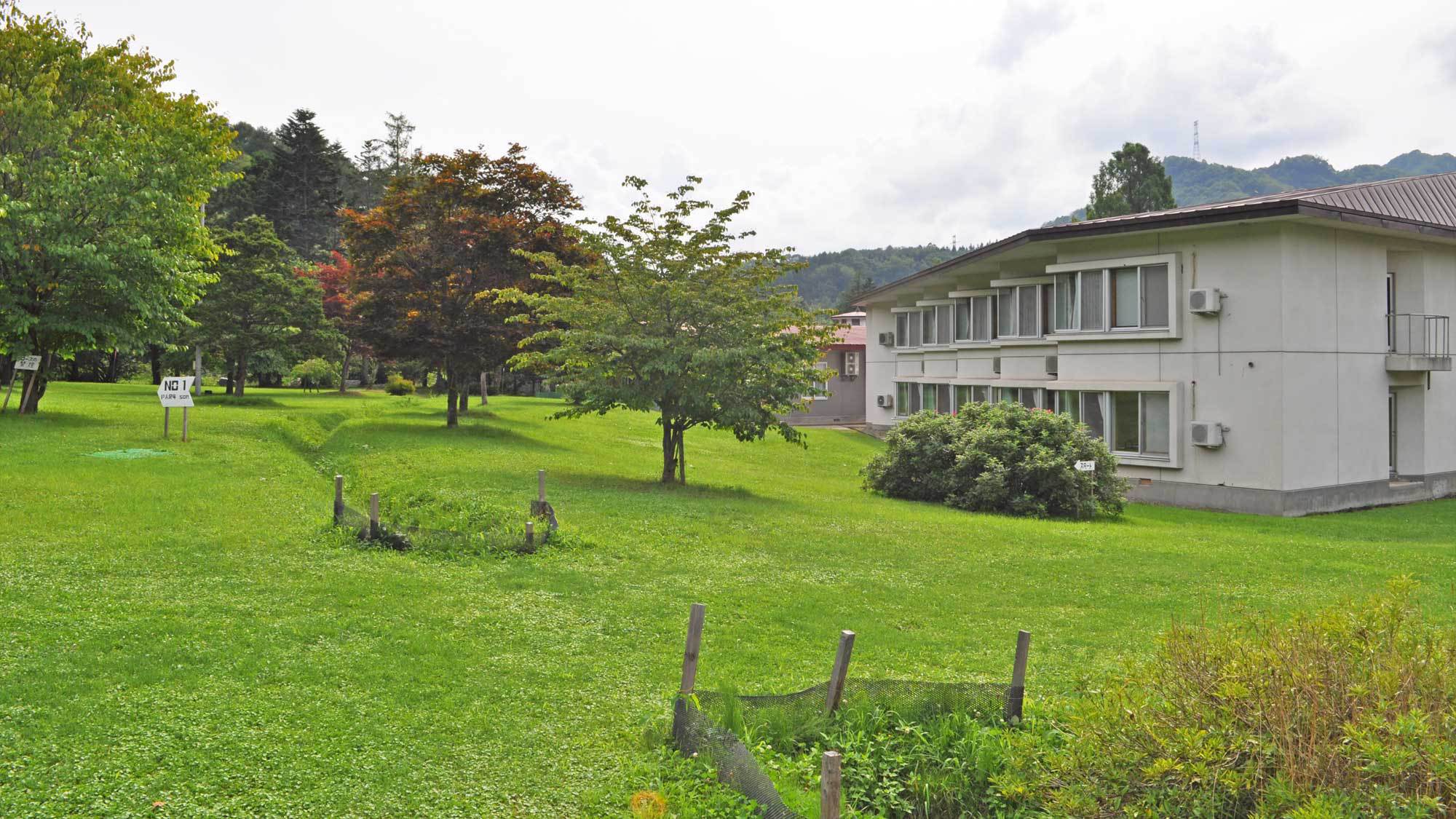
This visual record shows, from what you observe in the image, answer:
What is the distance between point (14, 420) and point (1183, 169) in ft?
540

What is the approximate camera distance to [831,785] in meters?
4.77

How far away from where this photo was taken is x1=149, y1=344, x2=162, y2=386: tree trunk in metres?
36.8

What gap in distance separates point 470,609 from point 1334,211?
734 inches

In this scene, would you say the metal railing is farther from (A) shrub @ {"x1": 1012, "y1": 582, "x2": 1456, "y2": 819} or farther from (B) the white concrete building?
(A) shrub @ {"x1": 1012, "y1": 582, "x2": 1456, "y2": 819}

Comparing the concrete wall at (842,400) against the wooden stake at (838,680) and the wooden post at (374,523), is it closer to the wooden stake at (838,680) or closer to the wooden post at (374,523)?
the wooden post at (374,523)

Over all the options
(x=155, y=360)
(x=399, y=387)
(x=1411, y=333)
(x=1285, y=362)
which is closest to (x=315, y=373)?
(x=399, y=387)

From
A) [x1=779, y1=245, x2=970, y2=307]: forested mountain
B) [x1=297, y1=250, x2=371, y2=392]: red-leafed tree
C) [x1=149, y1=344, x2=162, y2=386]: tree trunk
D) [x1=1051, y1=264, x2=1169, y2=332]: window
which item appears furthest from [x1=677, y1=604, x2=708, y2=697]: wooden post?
[x1=779, y1=245, x2=970, y2=307]: forested mountain

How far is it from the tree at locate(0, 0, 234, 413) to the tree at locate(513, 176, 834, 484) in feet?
28.1

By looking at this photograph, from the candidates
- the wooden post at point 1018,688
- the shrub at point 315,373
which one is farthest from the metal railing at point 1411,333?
the shrub at point 315,373

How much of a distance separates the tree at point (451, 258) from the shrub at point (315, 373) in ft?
50.6

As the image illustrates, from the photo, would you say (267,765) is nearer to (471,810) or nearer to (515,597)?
(471,810)

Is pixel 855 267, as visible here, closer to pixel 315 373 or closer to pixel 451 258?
pixel 315 373

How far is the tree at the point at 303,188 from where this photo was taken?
199 ft

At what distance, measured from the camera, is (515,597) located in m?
10.4
